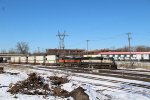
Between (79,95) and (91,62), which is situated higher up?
(91,62)

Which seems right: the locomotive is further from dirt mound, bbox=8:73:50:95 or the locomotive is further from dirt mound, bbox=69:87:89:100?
dirt mound, bbox=69:87:89:100

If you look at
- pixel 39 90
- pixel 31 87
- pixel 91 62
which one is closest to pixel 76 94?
pixel 39 90

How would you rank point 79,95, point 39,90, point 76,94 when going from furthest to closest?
point 39,90
point 76,94
point 79,95

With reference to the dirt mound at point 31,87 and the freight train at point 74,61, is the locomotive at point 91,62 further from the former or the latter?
the dirt mound at point 31,87

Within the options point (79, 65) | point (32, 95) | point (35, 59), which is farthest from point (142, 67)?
point (32, 95)

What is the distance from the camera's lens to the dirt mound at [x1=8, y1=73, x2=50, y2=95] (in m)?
14.0

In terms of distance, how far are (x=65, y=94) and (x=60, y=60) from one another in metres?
59.4

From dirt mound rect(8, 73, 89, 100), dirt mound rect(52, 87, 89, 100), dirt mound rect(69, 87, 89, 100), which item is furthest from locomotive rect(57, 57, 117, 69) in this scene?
dirt mound rect(69, 87, 89, 100)

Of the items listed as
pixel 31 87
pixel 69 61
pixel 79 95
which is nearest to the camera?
pixel 79 95

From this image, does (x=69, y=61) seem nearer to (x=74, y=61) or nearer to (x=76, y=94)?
(x=74, y=61)

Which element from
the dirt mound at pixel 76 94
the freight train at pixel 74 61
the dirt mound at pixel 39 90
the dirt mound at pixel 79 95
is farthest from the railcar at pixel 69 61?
the dirt mound at pixel 79 95

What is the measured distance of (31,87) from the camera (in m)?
15.3

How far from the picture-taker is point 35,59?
8725cm

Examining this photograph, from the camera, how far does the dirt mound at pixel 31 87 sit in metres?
14.0
